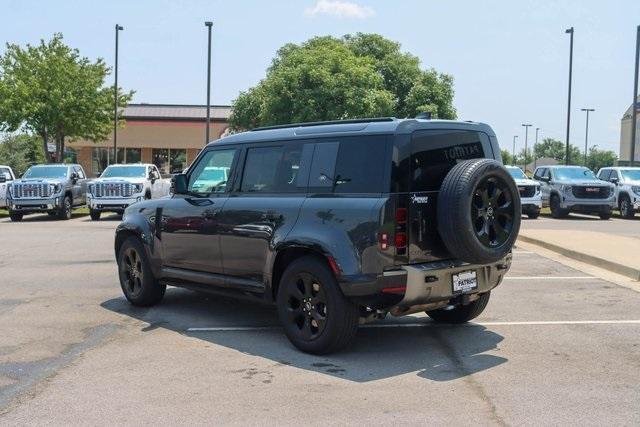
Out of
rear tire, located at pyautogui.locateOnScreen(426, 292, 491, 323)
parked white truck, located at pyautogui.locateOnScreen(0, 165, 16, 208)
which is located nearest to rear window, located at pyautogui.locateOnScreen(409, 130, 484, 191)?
rear tire, located at pyautogui.locateOnScreen(426, 292, 491, 323)

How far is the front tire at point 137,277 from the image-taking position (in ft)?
26.6

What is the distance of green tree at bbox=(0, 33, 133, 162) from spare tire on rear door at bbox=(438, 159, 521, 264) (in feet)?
107

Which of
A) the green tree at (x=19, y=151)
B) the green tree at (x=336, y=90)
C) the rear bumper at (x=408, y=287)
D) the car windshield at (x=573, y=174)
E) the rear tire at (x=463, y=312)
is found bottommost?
the rear tire at (x=463, y=312)

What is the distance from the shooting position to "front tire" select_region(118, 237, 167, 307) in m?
8.11

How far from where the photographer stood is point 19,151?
5756 centimetres

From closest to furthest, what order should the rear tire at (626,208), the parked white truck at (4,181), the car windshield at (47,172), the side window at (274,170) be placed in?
the side window at (274,170) < the car windshield at (47,172) < the rear tire at (626,208) < the parked white truck at (4,181)

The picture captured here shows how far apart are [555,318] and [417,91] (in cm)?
3910

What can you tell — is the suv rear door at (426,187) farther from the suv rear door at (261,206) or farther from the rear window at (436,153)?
the suv rear door at (261,206)

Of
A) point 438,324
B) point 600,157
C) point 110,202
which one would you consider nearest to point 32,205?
point 110,202

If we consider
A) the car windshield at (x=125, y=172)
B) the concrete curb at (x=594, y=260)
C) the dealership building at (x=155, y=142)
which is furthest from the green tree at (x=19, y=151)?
the concrete curb at (x=594, y=260)

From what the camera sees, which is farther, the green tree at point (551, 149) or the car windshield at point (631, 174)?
the green tree at point (551, 149)

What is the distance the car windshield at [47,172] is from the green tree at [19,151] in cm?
3019

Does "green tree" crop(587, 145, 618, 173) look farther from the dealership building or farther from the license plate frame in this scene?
the license plate frame

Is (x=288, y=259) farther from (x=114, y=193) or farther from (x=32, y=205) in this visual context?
(x=32, y=205)
